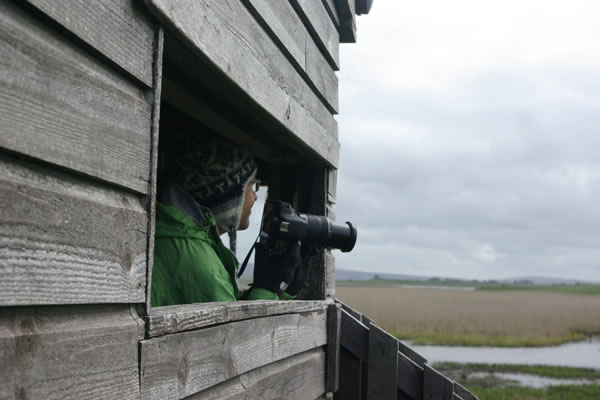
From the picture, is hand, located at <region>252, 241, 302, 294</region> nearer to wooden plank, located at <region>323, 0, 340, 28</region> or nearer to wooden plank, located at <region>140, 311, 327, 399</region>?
wooden plank, located at <region>140, 311, 327, 399</region>

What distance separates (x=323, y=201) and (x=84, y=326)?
2320 millimetres

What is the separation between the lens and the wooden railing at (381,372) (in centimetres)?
327

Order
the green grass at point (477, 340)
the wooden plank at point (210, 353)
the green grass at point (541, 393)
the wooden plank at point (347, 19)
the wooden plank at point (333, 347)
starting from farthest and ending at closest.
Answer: the green grass at point (477, 340), the green grass at point (541, 393), the wooden plank at point (347, 19), the wooden plank at point (333, 347), the wooden plank at point (210, 353)

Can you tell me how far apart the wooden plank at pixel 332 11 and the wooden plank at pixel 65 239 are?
2433mm

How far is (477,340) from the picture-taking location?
2172 cm

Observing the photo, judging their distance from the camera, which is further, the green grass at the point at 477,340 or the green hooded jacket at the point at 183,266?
the green grass at the point at 477,340

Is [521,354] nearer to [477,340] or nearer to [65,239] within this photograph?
[477,340]

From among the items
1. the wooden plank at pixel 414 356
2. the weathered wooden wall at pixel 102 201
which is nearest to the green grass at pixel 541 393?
the wooden plank at pixel 414 356

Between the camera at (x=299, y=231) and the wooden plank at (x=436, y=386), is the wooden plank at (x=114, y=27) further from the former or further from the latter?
the wooden plank at (x=436, y=386)

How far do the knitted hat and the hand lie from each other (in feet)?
0.79

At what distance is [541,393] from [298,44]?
438 inches

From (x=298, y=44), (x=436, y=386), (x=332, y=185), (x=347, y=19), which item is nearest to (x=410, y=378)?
(x=436, y=386)

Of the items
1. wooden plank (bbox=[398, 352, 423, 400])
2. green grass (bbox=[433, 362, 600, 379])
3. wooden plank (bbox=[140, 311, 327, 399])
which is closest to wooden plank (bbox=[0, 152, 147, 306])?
wooden plank (bbox=[140, 311, 327, 399])

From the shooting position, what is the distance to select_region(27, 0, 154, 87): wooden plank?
3.57 feet
